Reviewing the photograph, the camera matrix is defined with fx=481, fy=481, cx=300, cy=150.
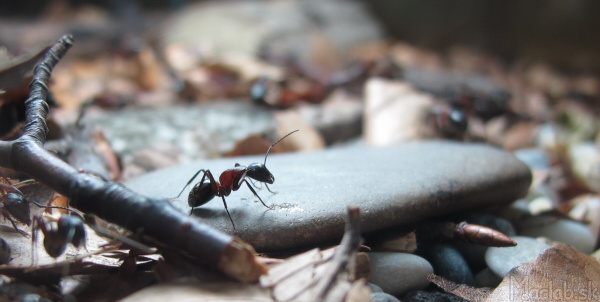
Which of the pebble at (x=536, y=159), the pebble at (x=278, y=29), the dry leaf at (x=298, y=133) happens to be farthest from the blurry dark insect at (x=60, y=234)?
the pebble at (x=278, y=29)

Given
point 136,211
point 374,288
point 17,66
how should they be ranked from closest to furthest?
point 136,211 < point 374,288 < point 17,66

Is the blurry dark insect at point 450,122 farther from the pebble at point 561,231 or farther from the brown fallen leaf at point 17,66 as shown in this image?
the brown fallen leaf at point 17,66

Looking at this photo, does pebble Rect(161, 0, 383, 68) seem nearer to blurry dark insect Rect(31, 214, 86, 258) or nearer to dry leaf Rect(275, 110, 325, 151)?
dry leaf Rect(275, 110, 325, 151)

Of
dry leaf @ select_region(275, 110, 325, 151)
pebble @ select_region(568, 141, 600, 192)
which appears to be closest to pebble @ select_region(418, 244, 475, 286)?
dry leaf @ select_region(275, 110, 325, 151)

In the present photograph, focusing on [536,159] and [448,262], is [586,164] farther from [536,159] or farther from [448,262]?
[448,262]

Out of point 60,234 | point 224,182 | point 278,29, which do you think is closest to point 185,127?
point 224,182

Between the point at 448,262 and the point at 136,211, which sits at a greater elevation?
the point at 136,211

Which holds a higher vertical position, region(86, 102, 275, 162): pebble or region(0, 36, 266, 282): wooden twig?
region(0, 36, 266, 282): wooden twig
